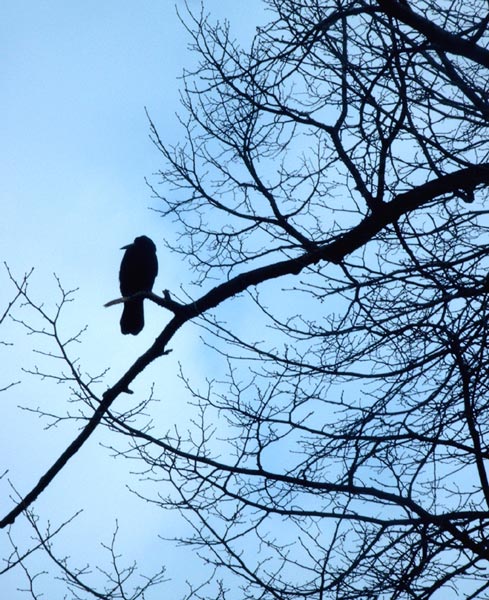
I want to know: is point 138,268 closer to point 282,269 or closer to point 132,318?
point 132,318

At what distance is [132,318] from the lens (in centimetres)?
728

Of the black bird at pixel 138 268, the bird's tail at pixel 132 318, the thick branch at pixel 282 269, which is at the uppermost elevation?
the black bird at pixel 138 268

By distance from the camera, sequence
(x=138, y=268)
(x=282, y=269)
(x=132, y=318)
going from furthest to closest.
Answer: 1. (x=138, y=268)
2. (x=132, y=318)
3. (x=282, y=269)

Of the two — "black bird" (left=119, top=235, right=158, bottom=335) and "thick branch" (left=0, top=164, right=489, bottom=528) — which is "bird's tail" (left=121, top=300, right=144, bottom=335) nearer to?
"black bird" (left=119, top=235, right=158, bottom=335)

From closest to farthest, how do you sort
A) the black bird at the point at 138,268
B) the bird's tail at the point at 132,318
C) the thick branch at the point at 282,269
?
the thick branch at the point at 282,269 → the bird's tail at the point at 132,318 → the black bird at the point at 138,268

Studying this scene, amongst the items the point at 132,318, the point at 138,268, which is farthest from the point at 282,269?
the point at 138,268

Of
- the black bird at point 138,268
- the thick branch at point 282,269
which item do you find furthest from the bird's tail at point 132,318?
the thick branch at point 282,269

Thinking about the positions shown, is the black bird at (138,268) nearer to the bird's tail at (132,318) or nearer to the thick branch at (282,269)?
the bird's tail at (132,318)

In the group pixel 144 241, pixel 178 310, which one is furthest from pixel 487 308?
pixel 144 241

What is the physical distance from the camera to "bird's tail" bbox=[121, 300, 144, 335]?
23.9 ft

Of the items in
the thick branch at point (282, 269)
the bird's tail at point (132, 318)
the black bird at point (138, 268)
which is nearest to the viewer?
the thick branch at point (282, 269)

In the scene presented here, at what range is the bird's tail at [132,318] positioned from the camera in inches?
287

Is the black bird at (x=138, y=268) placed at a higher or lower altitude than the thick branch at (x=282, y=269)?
higher

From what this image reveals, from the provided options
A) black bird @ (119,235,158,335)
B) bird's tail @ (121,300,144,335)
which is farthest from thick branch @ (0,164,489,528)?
black bird @ (119,235,158,335)
